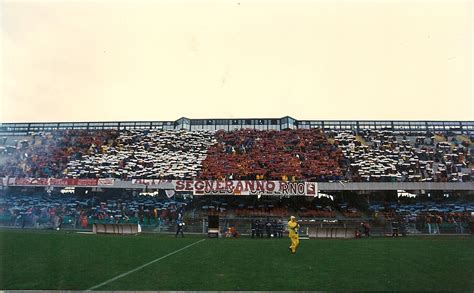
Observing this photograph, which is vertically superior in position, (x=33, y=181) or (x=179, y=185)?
(x=33, y=181)

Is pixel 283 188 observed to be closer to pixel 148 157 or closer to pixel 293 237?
pixel 148 157

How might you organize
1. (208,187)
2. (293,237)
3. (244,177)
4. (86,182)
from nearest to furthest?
(293,237) < (208,187) < (86,182) < (244,177)

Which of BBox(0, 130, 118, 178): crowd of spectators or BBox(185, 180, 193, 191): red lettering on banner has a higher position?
BBox(0, 130, 118, 178): crowd of spectators

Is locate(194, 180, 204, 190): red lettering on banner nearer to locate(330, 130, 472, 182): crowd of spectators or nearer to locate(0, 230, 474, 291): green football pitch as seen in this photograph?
locate(330, 130, 472, 182): crowd of spectators

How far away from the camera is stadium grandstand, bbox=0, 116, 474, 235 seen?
114ft

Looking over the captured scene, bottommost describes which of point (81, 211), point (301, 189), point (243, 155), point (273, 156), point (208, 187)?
point (81, 211)

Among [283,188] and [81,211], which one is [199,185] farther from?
[81,211]

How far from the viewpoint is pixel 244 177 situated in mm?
38438

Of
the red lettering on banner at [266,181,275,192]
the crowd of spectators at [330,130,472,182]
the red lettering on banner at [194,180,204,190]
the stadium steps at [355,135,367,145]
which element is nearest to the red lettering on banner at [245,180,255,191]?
the red lettering on banner at [266,181,275,192]

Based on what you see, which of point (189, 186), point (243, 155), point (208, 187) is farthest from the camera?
point (243, 155)

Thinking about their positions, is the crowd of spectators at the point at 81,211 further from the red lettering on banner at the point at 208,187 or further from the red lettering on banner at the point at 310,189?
the red lettering on banner at the point at 310,189

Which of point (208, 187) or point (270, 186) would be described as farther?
point (208, 187)

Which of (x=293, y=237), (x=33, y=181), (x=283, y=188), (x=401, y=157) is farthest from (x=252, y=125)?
(x=293, y=237)

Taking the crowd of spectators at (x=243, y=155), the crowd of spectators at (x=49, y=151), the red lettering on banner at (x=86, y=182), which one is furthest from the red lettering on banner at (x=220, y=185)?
the crowd of spectators at (x=49, y=151)
